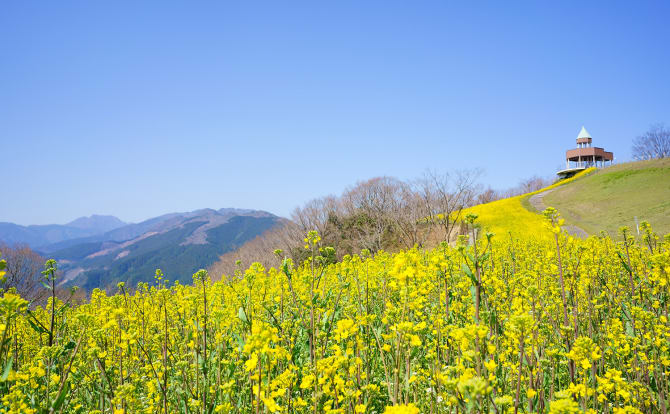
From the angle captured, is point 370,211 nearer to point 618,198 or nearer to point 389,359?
point 618,198

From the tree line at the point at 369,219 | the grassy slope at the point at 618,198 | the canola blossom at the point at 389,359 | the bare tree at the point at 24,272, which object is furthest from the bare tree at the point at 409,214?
the bare tree at the point at 24,272

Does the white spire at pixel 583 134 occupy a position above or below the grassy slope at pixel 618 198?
above

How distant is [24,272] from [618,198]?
75.0 m

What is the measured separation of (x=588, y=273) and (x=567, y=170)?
76646 millimetres

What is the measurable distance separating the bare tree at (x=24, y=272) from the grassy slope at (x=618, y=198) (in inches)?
2358

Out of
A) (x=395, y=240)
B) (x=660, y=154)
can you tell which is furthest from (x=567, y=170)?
(x=395, y=240)

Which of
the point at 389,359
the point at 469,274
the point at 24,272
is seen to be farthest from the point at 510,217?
the point at 24,272

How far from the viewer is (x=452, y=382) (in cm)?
233

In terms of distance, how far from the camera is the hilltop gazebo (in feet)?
229

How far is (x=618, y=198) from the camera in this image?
3881 cm

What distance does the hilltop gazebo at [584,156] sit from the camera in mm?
69812

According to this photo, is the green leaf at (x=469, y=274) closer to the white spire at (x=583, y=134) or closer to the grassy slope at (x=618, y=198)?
the grassy slope at (x=618, y=198)

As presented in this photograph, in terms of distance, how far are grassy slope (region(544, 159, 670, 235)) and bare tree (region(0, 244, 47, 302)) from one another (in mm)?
59897

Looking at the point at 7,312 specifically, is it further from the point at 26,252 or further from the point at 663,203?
the point at 26,252
